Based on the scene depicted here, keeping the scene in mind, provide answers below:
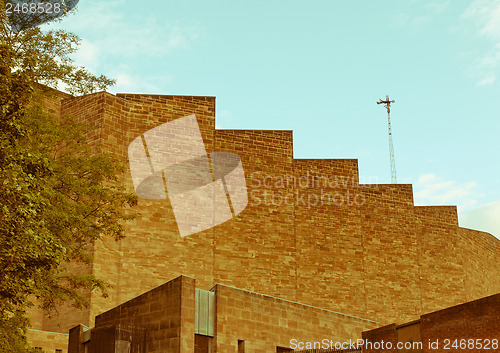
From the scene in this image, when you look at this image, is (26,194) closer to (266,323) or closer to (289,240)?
(266,323)

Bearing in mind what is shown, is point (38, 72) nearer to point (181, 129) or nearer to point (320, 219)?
point (181, 129)

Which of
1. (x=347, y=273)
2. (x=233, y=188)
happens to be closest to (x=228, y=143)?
(x=233, y=188)

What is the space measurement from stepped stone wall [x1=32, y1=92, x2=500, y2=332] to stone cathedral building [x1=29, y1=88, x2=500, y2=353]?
44mm

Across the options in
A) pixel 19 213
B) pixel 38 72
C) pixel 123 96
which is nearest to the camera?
pixel 19 213

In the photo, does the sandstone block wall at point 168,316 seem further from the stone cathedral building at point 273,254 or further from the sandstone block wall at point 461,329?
the sandstone block wall at point 461,329

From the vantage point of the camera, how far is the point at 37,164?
11.6 meters

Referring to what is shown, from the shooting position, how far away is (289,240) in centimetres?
2728

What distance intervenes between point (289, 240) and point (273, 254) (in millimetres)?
917

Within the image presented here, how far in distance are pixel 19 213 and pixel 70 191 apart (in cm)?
611

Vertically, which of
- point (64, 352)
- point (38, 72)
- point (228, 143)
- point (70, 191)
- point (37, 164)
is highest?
point (228, 143)

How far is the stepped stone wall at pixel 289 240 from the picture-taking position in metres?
24.3

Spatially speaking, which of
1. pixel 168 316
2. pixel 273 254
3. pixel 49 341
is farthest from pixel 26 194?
pixel 273 254

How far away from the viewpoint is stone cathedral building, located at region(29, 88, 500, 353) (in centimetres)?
1847

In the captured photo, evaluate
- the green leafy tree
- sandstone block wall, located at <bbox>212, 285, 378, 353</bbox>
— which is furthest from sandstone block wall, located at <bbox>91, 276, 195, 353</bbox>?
the green leafy tree
